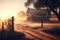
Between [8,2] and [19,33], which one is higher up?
[8,2]

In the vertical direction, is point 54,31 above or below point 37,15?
below

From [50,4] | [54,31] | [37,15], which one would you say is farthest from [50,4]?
[54,31]

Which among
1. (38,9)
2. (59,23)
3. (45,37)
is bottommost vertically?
(45,37)

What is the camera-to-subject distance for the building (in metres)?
2.29

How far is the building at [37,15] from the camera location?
7.53ft

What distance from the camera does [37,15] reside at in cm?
234

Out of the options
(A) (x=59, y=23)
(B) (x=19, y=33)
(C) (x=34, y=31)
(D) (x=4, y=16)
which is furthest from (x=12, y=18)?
(A) (x=59, y=23)

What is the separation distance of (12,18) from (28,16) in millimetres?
275

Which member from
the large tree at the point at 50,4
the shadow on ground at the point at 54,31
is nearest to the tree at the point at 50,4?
the large tree at the point at 50,4

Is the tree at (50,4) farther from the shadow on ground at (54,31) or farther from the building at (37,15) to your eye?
the shadow on ground at (54,31)

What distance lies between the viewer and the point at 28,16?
2291 mm

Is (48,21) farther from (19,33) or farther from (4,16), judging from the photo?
(4,16)

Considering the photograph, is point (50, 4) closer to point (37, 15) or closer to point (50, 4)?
point (50, 4)

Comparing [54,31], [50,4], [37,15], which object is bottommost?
[54,31]
